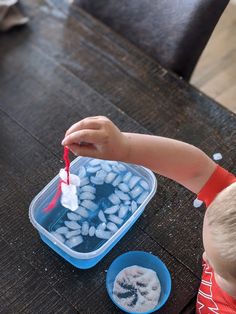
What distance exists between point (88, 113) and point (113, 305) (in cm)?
47

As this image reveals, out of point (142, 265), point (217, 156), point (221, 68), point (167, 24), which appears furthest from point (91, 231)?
point (221, 68)

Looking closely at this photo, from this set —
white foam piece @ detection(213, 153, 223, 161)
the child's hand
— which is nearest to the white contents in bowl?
the child's hand

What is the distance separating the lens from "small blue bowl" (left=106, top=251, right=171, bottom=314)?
0.87m

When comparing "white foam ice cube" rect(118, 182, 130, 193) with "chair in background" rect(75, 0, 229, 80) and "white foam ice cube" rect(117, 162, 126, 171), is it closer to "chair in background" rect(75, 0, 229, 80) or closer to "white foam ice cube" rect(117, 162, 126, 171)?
"white foam ice cube" rect(117, 162, 126, 171)

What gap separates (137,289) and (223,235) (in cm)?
24

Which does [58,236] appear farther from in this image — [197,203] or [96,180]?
[197,203]

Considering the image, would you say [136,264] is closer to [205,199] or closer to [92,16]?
[205,199]

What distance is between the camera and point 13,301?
839 millimetres

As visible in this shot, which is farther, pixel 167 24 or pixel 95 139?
pixel 167 24

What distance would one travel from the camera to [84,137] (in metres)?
0.78

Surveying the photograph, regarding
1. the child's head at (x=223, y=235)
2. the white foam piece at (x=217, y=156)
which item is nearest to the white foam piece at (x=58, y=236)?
the child's head at (x=223, y=235)

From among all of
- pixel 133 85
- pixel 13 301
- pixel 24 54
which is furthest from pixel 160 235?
pixel 24 54

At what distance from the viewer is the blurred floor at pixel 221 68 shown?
1.88 m

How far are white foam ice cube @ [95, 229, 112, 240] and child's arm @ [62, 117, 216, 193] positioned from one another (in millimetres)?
150
